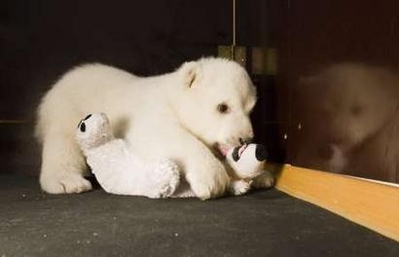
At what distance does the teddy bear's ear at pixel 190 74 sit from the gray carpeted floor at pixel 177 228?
35cm

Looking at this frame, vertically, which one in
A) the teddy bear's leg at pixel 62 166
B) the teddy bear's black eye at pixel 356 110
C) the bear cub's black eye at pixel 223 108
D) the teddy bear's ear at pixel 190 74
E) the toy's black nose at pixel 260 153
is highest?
the teddy bear's ear at pixel 190 74

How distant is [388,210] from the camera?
1034 mm

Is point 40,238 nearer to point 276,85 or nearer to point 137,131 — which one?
point 137,131

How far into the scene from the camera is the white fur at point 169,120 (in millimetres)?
1360

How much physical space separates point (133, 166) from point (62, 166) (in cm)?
26

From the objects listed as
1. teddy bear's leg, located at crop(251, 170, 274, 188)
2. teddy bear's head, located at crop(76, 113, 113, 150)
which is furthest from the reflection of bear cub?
teddy bear's head, located at crop(76, 113, 113, 150)

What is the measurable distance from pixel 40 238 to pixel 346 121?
71 cm

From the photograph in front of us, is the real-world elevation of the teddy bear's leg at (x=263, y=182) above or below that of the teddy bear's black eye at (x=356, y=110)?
below

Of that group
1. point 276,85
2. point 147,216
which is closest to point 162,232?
point 147,216

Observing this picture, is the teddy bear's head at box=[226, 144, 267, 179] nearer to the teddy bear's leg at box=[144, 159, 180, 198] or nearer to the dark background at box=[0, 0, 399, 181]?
the teddy bear's leg at box=[144, 159, 180, 198]

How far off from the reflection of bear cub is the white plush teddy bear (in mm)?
158

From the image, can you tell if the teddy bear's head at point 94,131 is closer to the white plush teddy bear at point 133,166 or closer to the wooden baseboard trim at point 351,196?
the white plush teddy bear at point 133,166

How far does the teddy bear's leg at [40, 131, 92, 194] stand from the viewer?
4.90 ft

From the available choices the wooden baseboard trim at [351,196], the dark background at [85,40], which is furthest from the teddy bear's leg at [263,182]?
the dark background at [85,40]
